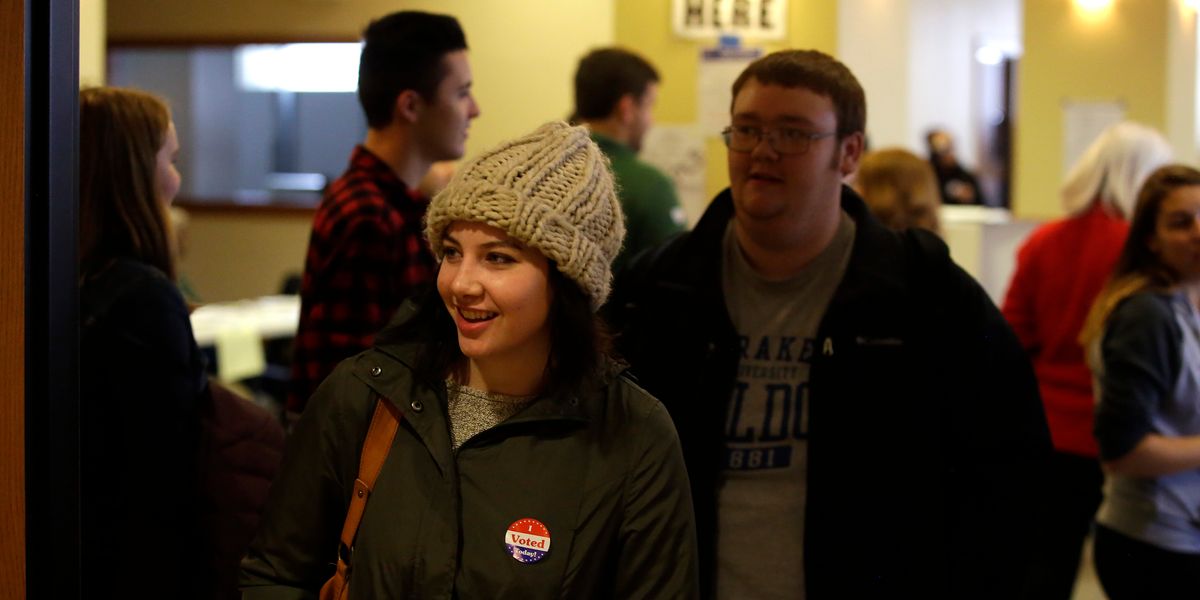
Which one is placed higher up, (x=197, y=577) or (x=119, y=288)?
(x=119, y=288)

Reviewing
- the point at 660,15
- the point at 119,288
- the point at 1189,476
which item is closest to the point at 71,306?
the point at 119,288

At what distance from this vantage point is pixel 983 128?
12.4m

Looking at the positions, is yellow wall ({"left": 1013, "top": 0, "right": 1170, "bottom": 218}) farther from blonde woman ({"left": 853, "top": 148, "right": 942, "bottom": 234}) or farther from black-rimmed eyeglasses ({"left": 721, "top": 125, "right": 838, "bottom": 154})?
black-rimmed eyeglasses ({"left": 721, "top": 125, "right": 838, "bottom": 154})

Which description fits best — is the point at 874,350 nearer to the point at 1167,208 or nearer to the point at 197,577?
the point at 197,577

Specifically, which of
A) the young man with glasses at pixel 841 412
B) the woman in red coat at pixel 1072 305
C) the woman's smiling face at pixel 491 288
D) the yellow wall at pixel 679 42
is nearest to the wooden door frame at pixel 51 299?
the woman's smiling face at pixel 491 288

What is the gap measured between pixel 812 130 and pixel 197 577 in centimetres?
119

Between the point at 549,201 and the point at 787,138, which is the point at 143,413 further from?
the point at 787,138

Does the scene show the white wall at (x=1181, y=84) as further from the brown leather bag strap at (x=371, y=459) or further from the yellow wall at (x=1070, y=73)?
the brown leather bag strap at (x=371, y=459)

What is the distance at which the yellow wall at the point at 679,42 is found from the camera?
2445 mm

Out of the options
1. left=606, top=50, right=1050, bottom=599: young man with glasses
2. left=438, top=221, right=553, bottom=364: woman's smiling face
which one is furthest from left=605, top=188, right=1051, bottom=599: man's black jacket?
left=438, top=221, right=553, bottom=364: woman's smiling face

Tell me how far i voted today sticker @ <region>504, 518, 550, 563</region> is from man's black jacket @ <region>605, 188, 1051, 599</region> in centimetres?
46

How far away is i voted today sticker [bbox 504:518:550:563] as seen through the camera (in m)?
1.35

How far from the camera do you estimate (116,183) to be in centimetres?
195

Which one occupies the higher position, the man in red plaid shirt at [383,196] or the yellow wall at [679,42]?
the yellow wall at [679,42]
